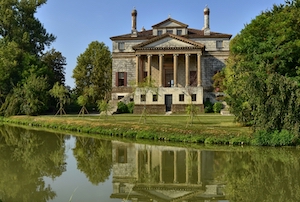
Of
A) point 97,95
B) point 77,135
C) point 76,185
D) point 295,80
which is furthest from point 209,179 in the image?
point 97,95

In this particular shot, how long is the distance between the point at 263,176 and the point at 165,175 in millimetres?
3823

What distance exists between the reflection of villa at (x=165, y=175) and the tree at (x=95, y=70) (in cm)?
3911

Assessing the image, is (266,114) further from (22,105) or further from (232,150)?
(22,105)

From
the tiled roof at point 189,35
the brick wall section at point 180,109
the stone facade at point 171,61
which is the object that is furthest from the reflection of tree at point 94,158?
the tiled roof at point 189,35

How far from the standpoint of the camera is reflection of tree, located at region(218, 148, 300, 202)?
9.85 meters

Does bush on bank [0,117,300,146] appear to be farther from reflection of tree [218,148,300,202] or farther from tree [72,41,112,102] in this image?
tree [72,41,112,102]

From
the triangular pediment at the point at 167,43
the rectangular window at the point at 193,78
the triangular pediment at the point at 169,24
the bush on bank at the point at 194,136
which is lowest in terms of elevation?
the bush on bank at the point at 194,136

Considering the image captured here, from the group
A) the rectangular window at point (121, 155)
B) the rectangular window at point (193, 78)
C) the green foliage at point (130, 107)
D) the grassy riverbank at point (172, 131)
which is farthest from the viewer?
the rectangular window at point (193, 78)

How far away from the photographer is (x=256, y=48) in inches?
893

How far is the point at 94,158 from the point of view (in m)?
15.8

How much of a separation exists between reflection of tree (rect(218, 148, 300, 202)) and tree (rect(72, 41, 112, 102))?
138ft

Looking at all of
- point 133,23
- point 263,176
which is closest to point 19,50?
point 133,23

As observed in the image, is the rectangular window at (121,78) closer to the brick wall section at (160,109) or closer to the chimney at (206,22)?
the brick wall section at (160,109)

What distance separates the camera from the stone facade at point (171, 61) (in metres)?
42.1
